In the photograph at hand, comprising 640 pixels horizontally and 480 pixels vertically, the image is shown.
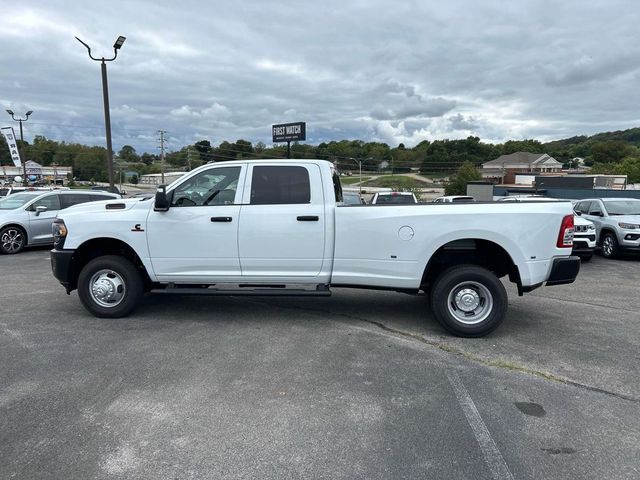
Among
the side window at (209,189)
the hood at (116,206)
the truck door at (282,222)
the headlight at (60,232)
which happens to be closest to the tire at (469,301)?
the truck door at (282,222)

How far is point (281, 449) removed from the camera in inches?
124

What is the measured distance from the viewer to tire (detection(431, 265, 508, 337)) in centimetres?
538

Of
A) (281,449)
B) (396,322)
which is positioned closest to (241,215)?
(396,322)

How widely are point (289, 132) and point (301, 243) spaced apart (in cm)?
2965

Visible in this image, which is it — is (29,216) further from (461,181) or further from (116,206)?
(461,181)

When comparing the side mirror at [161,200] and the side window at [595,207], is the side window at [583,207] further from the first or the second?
the side mirror at [161,200]

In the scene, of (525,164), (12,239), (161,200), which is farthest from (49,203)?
(525,164)

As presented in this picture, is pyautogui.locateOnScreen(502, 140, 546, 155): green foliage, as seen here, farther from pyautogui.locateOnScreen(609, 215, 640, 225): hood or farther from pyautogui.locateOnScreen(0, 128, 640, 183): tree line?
pyautogui.locateOnScreen(609, 215, 640, 225): hood

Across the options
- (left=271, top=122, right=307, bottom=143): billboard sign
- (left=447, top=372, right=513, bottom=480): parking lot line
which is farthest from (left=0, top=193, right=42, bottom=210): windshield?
(left=271, top=122, right=307, bottom=143): billboard sign

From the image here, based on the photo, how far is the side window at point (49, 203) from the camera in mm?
12708

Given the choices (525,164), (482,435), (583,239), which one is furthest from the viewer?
(525,164)

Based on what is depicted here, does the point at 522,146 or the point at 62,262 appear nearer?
the point at 62,262

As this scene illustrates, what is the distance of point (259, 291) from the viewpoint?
582cm

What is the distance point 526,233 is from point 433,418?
267 centimetres
